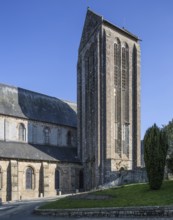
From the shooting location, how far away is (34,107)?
5353 centimetres

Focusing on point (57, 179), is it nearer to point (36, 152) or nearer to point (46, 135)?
point (36, 152)

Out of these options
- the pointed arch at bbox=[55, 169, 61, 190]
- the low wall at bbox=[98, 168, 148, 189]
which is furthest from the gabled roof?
the low wall at bbox=[98, 168, 148, 189]

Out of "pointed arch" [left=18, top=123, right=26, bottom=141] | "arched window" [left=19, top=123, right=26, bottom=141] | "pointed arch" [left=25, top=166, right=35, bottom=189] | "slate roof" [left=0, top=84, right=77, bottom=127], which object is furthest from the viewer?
"slate roof" [left=0, top=84, right=77, bottom=127]

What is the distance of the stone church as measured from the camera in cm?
4572

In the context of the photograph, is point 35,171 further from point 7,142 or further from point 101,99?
point 101,99

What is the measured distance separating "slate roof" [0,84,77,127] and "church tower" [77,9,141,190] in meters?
4.61

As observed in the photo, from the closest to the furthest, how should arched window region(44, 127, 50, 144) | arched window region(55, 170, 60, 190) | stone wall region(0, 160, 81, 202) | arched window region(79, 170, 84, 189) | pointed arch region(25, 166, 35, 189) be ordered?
stone wall region(0, 160, 81, 202), pointed arch region(25, 166, 35, 189), arched window region(55, 170, 60, 190), arched window region(79, 170, 84, 189), arched window region(44, 127, 50, 144)

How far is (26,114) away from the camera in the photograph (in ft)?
168

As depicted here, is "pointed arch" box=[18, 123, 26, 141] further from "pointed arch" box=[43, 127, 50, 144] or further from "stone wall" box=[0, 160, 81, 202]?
"stone wall" box=[0, 160, 81, 202]

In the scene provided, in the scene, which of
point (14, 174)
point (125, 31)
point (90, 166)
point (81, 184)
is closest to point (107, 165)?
point (90, 166)

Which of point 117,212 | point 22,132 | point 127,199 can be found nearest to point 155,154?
point 127,199

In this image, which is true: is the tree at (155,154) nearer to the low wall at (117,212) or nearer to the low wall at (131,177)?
the low wall at (117,212)

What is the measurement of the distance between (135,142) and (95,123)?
669 cm

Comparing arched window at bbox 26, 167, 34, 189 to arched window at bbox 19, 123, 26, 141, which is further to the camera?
arched window at bbox 19, 123, 26, 141
